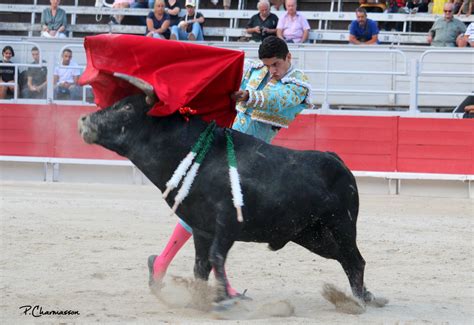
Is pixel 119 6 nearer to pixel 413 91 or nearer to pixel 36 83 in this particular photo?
pixel 36 83

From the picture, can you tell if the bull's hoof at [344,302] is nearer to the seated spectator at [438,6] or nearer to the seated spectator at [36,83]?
the seated spectator at [36,83]

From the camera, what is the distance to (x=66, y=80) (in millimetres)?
11750

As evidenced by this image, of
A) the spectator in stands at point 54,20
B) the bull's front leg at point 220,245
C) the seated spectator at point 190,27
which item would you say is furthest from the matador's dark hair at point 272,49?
the spectator in stands at point 54,20

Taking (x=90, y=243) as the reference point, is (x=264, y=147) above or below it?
above

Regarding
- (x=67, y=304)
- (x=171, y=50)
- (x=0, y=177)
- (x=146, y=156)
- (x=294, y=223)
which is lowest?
(x=0, y=177)

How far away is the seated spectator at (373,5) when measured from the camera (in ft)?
44.5

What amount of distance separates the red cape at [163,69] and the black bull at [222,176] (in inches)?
3.9

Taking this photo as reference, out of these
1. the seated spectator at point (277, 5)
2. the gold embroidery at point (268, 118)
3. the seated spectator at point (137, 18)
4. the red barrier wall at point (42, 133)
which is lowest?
the red barrier wall at point (42, 133)

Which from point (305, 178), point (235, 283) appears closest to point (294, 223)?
point (305, 178)

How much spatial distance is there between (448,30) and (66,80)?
16.3 ft

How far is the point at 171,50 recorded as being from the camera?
14.3 ft

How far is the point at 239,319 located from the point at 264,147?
2.69 ft

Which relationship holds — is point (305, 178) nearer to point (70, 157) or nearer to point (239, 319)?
point (239, 319)
